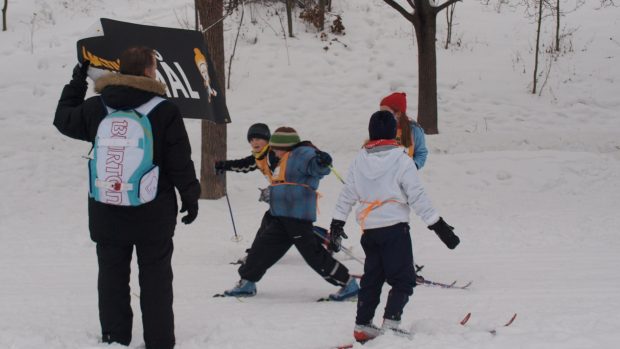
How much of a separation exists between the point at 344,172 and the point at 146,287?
714 cm

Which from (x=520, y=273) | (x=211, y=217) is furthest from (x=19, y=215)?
(x=520, y=273)

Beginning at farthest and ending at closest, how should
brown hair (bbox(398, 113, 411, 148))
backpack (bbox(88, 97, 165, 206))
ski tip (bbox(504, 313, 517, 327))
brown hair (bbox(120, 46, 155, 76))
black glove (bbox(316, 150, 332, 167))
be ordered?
brown hair (bbox(398, 113, 411, 148)), black glove (bbox(316, 150, 332, 167)), ski tip (bbox(504, 313, 517, 327)), brown hair (bbox(120, 46, 155, 76)), backpack (bbox(88, 97, 165, 206))

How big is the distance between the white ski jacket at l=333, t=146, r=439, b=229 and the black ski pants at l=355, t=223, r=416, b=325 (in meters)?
0.07

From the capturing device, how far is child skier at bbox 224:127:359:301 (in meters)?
5.51

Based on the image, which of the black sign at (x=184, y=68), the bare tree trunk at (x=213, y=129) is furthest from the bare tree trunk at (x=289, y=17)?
the black sign at (x=184, y=68)

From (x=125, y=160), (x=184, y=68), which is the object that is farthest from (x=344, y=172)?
(x=125, y=160)

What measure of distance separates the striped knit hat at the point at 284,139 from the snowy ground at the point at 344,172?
1260mm

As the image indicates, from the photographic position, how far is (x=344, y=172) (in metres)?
11.0

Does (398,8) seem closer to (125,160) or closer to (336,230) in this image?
(336,230)

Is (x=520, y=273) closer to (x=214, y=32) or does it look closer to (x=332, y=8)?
(x=214, y=32)

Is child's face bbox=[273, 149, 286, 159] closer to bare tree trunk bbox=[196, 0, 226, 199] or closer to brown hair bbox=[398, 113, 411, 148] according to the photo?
brown hair bbox=[398, 113, 411, 148]

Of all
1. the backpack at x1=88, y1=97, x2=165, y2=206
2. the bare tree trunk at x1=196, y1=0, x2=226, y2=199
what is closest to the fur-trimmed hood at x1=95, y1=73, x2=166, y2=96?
the backpack at x1=88, y1=97, x2=165, y2=206

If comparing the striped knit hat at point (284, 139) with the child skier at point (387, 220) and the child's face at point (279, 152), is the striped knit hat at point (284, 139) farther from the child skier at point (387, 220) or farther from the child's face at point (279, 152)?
the child skier at point (387, 220)

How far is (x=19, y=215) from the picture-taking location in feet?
29.4
